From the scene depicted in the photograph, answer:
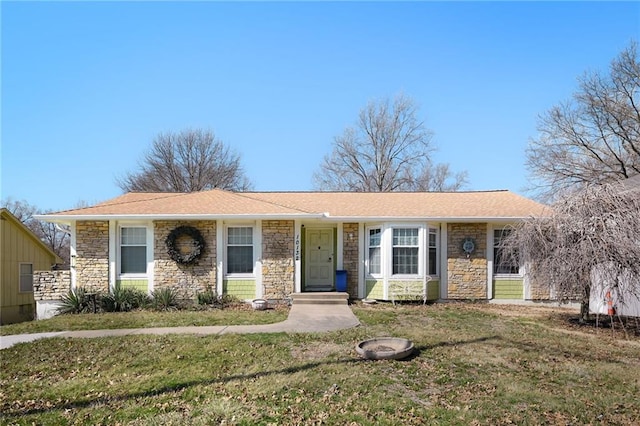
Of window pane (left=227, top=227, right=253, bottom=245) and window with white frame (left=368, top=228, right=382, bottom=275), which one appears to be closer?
window pane (left=227, top=227, right=253, bottom=245)

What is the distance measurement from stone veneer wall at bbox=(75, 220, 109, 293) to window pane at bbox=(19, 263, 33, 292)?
392 inches

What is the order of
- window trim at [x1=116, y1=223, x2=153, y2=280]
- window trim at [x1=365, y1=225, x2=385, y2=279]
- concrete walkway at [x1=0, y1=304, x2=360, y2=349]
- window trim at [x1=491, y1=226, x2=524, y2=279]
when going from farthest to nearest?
1. window trim at [x1=491, y1=226, x2=524, y2=279]
2. window trim at [x1=365, y1=225, x2=385, y2=279]
3. window trim at [x1=116, y1=223, x2=153, y2=280]
4. concrete walkway at [x1=0, y1=304, x2=360, y2=349]

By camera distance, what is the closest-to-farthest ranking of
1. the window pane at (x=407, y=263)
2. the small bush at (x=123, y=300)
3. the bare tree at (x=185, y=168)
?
the small bush at (x=123, y=300) → the window pane at (x=407, y=263) → the bare tree at (x=185, y=168)

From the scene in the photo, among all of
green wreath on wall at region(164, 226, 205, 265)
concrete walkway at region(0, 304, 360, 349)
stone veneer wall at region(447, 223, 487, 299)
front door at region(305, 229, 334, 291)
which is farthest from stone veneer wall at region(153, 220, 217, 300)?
stone veneer wall at region(447, 223, 487, 299)

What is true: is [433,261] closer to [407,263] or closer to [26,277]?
[407,263]

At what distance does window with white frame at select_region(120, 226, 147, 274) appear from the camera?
12109 mm

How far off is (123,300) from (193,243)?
8.14 ft

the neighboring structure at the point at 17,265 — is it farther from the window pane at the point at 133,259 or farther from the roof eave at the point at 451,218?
the roof eave at the point at 451,218

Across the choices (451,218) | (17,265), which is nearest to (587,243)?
(451,218)

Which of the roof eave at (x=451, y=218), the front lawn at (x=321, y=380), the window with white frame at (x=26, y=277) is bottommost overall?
the window with white frame at (x=26, y=277)

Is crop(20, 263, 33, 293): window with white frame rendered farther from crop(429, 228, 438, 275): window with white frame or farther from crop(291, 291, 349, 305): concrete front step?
crop(429, 228, 438, 275): window with white frame

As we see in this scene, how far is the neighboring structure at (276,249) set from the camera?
1195 cm

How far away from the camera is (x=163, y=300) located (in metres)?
11.4

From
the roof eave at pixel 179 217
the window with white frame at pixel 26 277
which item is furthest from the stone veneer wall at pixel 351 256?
the window with white frame at pixel 26 277
